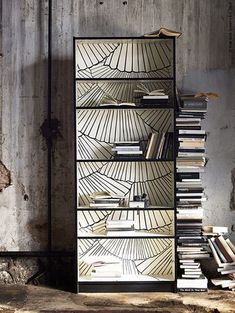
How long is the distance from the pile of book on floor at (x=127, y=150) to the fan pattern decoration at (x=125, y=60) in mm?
663

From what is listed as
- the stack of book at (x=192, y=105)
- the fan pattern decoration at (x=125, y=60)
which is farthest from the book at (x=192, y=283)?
the fan pattern decoration at (x=125, y=60)

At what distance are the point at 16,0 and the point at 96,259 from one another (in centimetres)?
251

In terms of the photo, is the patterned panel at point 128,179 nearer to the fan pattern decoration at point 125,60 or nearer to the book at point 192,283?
the book at point 192,283

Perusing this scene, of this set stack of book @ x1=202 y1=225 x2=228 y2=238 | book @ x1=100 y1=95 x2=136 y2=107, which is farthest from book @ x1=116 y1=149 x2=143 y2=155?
stack of book @ x1=202 y1=225 x2=228 y2=238

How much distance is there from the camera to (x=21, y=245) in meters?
4.95

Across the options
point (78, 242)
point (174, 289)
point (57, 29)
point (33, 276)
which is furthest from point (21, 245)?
point (57, 29)

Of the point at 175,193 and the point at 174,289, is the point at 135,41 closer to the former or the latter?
the point at 175,193

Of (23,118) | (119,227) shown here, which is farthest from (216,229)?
(23,118)

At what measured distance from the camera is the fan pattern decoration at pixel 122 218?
4750 millimetres

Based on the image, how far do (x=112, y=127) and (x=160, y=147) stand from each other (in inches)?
20.7

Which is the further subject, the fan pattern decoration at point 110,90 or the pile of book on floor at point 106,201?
the fan pattern decoration at point 110,90

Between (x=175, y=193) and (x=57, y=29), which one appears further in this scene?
(x=57, y=29)

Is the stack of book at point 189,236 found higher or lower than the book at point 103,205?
lower

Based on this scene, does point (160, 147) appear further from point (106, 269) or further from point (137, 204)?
point (106, 269)
